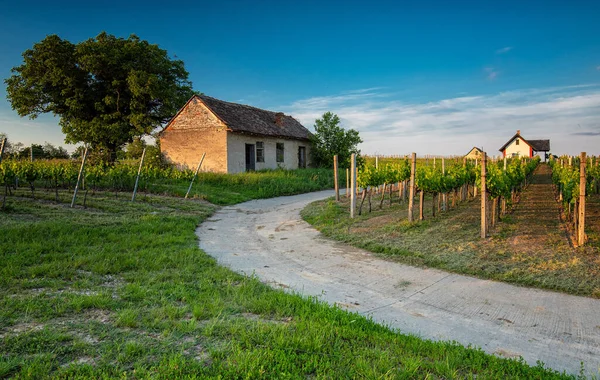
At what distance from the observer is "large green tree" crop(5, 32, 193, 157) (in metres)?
24.0

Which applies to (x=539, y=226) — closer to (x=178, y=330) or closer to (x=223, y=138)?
(x=178, y=330)

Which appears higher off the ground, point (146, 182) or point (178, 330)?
point (146, 182)

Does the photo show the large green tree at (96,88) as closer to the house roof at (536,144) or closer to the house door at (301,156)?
the house door at (301,156)

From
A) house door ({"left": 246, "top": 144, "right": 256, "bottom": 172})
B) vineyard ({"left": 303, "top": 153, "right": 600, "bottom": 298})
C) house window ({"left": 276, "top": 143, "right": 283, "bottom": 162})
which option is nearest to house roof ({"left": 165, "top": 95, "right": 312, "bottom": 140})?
house window ({"left": 276, "top": 143, "right": 283, "bottom": 162})

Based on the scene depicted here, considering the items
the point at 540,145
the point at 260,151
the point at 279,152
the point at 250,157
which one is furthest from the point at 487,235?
the point at 540,145

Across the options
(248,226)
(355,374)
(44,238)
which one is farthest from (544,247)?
(44,238)

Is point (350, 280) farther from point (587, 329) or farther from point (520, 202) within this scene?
point (520, 202)

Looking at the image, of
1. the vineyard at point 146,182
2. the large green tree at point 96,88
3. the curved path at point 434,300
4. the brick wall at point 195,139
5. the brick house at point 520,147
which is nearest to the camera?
the curved path at point 434,300

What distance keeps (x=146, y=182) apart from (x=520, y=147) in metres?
64.2

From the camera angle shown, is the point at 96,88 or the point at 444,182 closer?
the point at 444,182

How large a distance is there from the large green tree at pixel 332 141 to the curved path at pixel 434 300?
20083mm

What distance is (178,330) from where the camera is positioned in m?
3.90

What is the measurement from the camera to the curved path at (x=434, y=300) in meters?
4.03

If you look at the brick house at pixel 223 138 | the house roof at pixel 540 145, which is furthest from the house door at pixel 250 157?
the house roof at pixel 540 145
